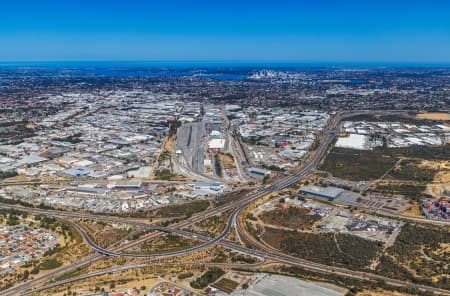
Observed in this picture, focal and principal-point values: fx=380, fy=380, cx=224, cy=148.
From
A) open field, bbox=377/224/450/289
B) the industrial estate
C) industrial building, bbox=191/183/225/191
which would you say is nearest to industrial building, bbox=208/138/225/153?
the industrial estate

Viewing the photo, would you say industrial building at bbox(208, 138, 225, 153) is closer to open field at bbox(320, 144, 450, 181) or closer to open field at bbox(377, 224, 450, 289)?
open field at bbox(320, 144, 450, 181)

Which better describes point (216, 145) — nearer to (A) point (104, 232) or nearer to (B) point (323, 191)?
(B) point (323, 191)

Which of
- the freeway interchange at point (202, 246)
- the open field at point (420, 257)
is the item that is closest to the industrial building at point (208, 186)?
the freeway interchange at point (202, 246)

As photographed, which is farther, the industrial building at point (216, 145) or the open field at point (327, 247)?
the industrial building at point (216, 145)

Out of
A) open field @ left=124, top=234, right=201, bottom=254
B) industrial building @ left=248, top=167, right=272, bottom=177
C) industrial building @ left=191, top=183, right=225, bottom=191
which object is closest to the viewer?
open field @ left=124, top=234, right=201, bottom=254

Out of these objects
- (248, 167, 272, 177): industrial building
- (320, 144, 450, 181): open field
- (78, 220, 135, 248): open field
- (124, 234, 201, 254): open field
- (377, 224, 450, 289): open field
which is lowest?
(124, 234, 201, 254): open field

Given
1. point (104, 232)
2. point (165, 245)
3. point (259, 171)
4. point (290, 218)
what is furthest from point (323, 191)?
point (104, 232)

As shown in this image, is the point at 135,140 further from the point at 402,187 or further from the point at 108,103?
the point at 108,103

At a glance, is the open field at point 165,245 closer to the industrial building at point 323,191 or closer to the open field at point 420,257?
the open field at point 420,257
